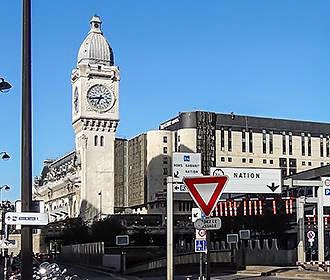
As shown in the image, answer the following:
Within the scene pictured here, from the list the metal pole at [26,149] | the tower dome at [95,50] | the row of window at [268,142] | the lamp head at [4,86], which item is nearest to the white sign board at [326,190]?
the lamp head at [4,86]

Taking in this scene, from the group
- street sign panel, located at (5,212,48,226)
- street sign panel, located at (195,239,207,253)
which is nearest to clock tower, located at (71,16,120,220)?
street sign panel, located at (195,239,207,253)

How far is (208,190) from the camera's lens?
10391mm

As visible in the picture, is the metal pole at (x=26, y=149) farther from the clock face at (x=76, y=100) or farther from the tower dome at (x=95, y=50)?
the tower dome at (x=95, y=50)

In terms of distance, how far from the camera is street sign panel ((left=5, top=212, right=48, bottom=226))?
11.5m

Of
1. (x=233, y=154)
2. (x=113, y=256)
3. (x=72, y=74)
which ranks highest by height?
(x=72, y=74)

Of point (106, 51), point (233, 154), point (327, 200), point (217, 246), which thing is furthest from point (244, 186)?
point (106, 51)

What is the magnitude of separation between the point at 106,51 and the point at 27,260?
171034 mm

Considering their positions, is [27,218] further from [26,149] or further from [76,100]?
[76,100]

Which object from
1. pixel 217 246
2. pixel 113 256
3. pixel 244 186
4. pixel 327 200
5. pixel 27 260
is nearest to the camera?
pixel 27 260

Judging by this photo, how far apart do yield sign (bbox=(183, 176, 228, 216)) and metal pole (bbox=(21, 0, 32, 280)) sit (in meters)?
2.69

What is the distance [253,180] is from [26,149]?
1152 inches

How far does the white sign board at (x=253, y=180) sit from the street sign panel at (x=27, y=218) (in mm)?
27832

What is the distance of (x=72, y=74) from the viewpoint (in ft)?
598

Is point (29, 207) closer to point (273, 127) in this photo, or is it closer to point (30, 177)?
point (30, 177)
